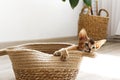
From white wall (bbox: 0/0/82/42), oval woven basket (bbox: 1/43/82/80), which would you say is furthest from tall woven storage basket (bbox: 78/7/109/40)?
oval woven basket (bbox: 1/43/82/80)

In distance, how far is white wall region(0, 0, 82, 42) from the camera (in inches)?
85.0

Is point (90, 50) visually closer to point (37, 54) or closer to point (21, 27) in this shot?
point (37, 54)

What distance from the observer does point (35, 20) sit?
7.82 ft

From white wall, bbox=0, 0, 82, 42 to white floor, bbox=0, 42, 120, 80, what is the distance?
472 millimetres

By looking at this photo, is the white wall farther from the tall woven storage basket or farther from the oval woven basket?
the oval woven basket

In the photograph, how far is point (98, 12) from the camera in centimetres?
269

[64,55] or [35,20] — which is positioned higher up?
[35,20]

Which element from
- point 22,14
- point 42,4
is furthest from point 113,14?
point 22,14

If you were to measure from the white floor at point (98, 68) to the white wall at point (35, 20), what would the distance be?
1.55 ft

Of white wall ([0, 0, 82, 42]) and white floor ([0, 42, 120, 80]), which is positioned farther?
white wall ([0, 0, 82, 42])

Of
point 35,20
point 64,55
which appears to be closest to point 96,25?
point 35,20

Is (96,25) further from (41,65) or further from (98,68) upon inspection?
(41,65)

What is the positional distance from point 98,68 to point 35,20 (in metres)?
1.02

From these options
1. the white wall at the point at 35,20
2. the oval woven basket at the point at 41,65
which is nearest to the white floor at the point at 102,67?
the oval woven basket at the point at 41,65
